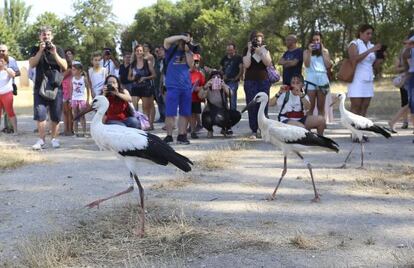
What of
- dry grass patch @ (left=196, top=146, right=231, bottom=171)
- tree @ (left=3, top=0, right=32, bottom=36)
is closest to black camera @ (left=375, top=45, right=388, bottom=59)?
dry grass patch @ (left=196, top=146, right=231, bottom=171)

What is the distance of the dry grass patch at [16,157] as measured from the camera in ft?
26.9

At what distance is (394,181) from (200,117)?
5782 mm

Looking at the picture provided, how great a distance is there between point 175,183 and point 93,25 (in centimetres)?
6192

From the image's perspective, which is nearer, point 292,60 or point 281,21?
point 292,60

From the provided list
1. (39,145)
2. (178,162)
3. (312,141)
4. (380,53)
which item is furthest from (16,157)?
(380,53)

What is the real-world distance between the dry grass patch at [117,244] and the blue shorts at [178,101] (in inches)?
176

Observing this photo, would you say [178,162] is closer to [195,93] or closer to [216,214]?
[216,214]

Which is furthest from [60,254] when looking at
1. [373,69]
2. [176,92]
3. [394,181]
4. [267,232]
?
[373,69]

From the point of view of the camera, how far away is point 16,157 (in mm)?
8719

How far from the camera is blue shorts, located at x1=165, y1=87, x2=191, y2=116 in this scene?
387 inches

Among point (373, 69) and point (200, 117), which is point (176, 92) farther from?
point (373, 69)

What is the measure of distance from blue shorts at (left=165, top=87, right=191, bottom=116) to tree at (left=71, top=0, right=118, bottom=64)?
5581cm

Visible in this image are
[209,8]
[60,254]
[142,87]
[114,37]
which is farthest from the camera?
[114,37]

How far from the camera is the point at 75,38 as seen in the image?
6462 cm
